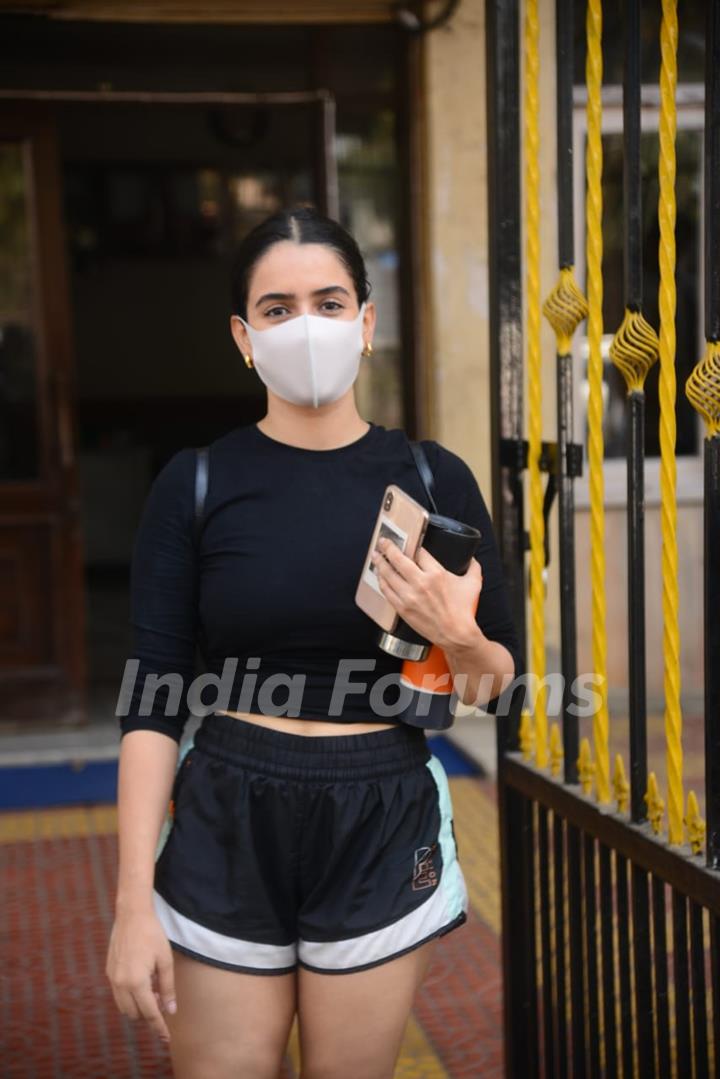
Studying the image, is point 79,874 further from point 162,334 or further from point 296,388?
point 162,334

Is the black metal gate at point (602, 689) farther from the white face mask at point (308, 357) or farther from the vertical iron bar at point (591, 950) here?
the white face mask at point (308, 357)

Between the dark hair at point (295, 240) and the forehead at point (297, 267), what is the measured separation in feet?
0.03

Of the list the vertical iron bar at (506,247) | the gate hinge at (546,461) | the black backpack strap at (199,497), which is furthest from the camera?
the vertical iron bar at (506,247)

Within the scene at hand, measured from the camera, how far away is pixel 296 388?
2.21 meters

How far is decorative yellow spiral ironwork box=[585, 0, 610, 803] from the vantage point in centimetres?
248

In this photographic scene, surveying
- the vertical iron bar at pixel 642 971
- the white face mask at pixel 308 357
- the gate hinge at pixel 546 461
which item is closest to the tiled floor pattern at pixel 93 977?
the vertical iron bar at pixel 642 971

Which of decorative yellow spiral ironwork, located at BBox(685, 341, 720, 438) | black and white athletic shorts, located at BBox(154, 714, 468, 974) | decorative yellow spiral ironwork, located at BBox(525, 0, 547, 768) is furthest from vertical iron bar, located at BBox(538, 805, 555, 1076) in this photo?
decorative yellow spiral ironwork, located at BBox(685, 341, 720, 438)

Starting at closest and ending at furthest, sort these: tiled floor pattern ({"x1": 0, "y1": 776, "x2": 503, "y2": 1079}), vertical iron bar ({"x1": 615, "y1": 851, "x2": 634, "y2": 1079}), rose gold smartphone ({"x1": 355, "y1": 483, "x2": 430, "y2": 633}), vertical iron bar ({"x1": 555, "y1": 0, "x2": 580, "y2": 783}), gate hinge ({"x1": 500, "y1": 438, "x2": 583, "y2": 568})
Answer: rose gold smartphone ({"x1": 355, "y1": 483, "x2": 430, "y2": 633}) → vertical iron bar ({"x1": 615, "y1": 851, "x2": 634, "y2": 1079}) → vertical iron bar ({"x1": 555, "y1": 0, "x2": 580, "y2": 783}) → gate hinge ({"x1": 500, "y1": 438, "x2": 583, "y2": 568}) → tiled floor pattern ({"x1": 0, "y1": 776, "x2": 503, "y2": 1079})

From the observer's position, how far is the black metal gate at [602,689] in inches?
85.9

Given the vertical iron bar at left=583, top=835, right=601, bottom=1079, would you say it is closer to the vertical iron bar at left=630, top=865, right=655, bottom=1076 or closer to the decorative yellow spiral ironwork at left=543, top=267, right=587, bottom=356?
the vertical iron bar at left=630, top=865, right=655, bottom=1076

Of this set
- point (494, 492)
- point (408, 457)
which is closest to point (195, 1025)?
point (408, 457)

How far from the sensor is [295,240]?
2209 mm

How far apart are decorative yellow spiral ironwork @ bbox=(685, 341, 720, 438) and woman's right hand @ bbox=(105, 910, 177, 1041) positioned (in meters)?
1.12

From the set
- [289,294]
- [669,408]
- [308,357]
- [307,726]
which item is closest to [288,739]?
[307,726]
